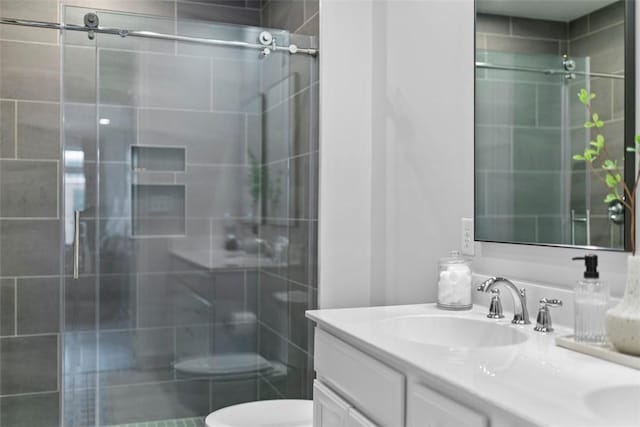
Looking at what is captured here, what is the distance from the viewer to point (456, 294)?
1.78 meters

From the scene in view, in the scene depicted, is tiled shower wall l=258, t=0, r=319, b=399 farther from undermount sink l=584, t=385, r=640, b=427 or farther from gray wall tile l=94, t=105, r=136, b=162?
undermount sink l=584, t=385, r=640, b=427

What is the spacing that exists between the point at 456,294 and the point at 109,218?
135cm

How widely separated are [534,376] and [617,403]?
0.13 metres

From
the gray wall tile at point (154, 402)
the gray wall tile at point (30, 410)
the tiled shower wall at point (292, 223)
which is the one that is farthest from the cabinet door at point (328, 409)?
the gray wall tile at point (30, 410)

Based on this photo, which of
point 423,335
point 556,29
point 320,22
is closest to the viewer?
point 556,29

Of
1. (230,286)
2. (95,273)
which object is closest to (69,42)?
(95,273)

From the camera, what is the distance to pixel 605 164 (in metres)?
1.41

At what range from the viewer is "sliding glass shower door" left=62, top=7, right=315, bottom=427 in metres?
2.25

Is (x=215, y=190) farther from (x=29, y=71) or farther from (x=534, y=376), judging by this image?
(x=534, y=376)

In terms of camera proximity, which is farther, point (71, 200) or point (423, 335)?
point (71, 200)

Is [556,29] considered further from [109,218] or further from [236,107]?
[109,218]

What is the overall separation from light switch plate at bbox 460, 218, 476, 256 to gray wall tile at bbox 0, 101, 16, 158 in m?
2.25

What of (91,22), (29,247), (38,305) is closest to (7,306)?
(38,305)

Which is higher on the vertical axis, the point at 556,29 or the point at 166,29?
the point at 166,29
